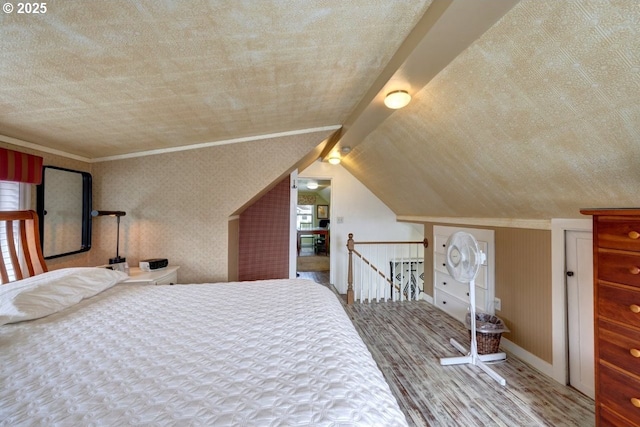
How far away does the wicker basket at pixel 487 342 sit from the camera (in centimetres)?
251

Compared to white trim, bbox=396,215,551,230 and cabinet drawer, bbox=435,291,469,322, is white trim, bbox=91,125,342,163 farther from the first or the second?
cabinet drawer, bbox=435,291,469,322

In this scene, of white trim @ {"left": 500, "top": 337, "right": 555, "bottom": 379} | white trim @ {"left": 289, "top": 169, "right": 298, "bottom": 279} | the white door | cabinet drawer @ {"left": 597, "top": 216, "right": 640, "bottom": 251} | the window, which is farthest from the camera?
white trim @ {"left": 289, "top": 169, "right": 298, "bottom": 279}

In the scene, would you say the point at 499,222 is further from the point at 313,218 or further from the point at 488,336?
the point at 313,218

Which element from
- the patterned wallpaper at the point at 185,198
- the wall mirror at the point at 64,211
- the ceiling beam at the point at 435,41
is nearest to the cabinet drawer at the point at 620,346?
the ceiling beam at the point at 435,41

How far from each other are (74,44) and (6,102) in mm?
832

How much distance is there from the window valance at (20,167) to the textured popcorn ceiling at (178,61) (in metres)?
0.17

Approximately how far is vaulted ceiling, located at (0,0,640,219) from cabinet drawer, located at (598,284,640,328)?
0.62 m

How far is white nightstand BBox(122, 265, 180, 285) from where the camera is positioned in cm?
238

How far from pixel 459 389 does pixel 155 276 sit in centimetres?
285

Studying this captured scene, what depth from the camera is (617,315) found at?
1378 millimetres

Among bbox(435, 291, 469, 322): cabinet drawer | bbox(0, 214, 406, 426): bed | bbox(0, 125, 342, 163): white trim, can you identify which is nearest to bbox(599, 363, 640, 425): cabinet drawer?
bbox(0, 214, 406, 426): bed

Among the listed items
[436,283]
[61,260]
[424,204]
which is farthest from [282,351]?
[436,283]

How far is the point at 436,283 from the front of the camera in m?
3.96

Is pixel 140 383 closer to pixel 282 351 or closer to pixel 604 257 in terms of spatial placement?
pixel 282 351
